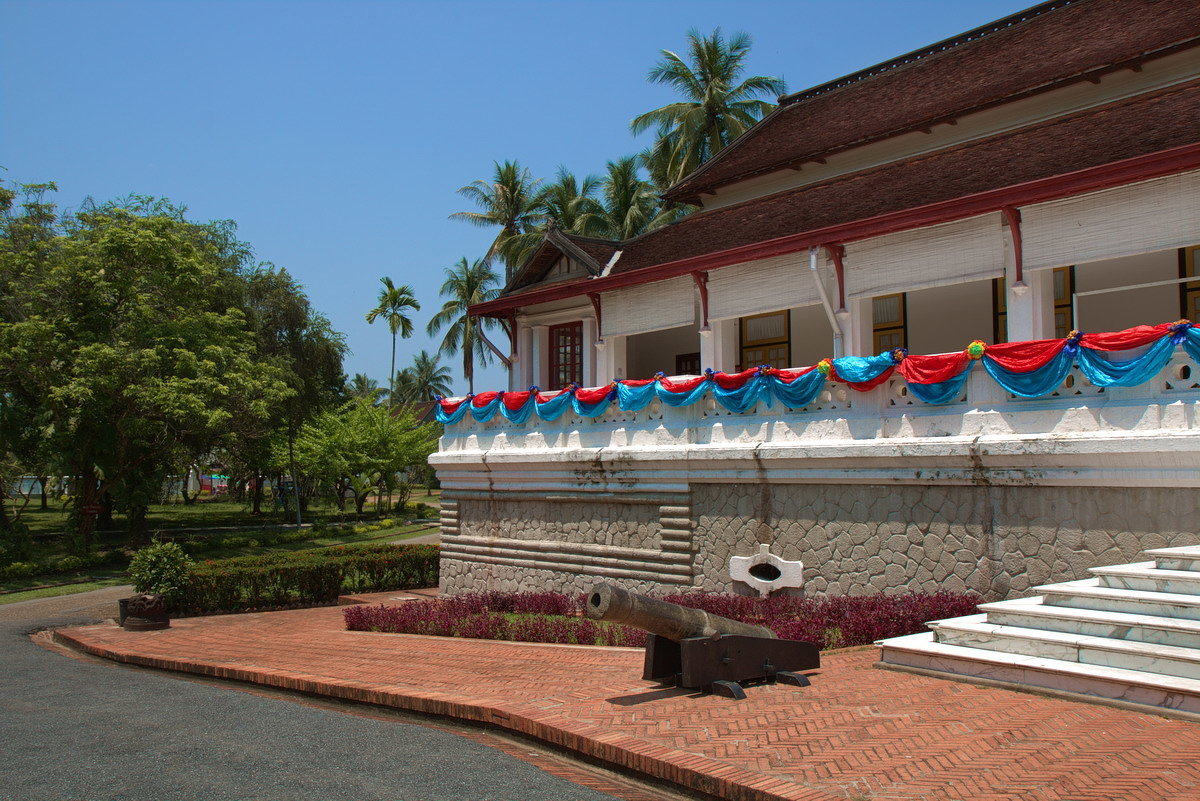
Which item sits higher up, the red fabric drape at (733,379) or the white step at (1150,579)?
the red fabric drape at (733,379)

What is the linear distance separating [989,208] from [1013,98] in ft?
14.7

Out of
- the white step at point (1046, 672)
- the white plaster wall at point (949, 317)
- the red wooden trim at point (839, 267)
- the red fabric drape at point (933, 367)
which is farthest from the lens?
the white plaster wall at point (949, 317)

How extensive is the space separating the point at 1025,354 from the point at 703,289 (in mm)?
7931

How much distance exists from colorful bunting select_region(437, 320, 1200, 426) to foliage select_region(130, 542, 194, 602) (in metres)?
8.47

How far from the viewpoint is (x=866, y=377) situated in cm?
1202

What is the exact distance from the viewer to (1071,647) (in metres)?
7.67

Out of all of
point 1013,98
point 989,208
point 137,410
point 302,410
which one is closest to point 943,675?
point 989,208

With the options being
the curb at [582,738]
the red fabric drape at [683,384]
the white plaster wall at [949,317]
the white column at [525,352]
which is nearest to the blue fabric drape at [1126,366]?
the red fabric drape at [683,384]

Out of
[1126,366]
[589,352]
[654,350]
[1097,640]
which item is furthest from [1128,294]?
[589,352]

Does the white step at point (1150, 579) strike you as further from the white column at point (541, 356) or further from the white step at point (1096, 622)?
the white column at point (541, 356)

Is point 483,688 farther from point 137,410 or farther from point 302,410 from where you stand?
point 302,410

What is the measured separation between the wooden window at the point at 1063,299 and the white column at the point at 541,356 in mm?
11814

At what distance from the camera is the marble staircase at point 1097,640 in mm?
6988

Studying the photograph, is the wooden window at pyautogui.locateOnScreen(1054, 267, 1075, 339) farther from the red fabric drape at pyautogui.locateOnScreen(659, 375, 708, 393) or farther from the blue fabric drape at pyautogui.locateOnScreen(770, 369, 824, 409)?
the red fabric drape at pyautogui.locateOnScreen(659, 375, 708, 393)
